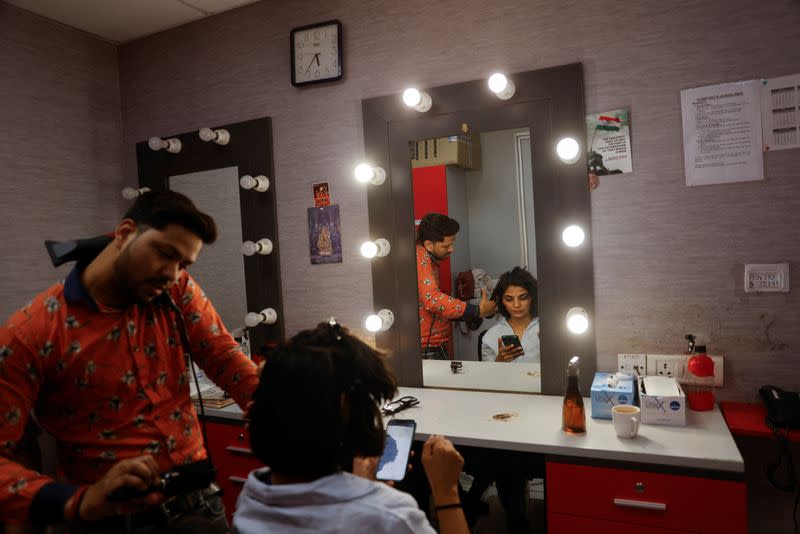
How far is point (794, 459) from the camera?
1.72 meters

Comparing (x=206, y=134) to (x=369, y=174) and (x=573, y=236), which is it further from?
(x=573, y=236)

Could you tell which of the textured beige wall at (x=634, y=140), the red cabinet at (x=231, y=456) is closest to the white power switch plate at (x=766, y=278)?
the textured beige wall at (x=634, y=140)

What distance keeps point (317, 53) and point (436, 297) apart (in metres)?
1.14

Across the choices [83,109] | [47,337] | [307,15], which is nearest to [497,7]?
[307,15]

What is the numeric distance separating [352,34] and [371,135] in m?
0.43

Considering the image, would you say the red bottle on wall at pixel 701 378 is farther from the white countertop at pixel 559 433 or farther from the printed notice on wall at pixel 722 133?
the printed notice on wall at pixel 722 133

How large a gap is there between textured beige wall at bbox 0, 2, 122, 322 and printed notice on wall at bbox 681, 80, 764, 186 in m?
2.58

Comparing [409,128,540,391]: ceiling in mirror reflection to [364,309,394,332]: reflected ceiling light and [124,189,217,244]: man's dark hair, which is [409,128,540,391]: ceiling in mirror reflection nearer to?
[364,309,394,332]: reflected ceiling light

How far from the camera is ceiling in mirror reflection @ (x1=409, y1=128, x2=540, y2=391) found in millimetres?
1976

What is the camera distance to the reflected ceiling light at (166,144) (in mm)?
2541

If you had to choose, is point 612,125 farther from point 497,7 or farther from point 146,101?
point 146,101

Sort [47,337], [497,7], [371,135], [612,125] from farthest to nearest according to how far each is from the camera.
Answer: [371,135] < [497,7] < [612,125] < [47,337]

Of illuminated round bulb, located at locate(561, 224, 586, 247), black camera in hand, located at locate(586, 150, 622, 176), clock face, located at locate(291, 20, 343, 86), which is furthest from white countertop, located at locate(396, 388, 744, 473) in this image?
clock face, located at locate(291, 20, 343, 86)

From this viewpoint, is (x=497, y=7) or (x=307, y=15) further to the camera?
(x=307, y=15)
